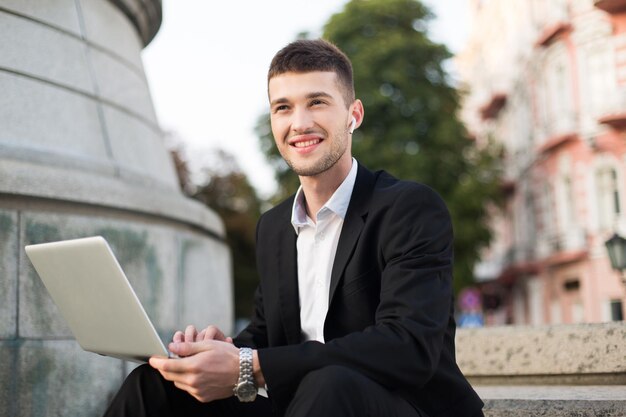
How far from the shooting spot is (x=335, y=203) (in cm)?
301

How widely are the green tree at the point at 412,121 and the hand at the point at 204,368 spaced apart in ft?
63.6

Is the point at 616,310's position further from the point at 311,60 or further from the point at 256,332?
the point at 311,60

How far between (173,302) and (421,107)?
64.1ft

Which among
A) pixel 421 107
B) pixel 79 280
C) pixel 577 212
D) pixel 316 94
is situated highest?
pixel 421 107

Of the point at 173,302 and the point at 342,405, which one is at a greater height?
the point at 173,302

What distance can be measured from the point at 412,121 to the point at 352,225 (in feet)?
70.4

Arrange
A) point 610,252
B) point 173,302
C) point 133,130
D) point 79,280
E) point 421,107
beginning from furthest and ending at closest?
1. point 421,107
2. point 610,252
3. point 133,130
4. point 173,302
5. point 79,280

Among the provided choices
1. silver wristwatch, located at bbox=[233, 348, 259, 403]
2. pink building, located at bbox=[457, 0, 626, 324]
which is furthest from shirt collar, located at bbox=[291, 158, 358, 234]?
pink building, located at bbox=[457, 0, 626, 324]

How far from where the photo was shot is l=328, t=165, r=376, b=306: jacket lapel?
2846mm

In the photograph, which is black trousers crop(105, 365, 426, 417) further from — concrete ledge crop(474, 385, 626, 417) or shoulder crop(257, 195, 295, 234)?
concrete ledge crop(474, 385, 626, 417)

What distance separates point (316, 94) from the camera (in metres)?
2.99

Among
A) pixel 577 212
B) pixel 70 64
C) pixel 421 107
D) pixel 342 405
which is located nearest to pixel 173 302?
pixel 70 64

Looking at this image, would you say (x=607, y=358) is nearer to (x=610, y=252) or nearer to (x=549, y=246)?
(x=610, y=252)

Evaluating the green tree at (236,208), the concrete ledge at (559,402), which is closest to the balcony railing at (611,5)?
the green tree at (236,208)
